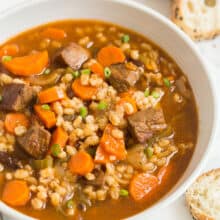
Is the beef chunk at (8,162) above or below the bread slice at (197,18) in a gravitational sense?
below

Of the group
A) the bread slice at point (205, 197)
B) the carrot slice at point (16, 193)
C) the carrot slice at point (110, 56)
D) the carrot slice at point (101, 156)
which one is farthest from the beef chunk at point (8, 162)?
the bread slice at point (205, 197)

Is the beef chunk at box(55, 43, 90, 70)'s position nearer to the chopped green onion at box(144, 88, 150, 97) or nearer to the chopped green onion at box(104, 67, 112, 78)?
the chopped green onion at box(104, 67, 112, 78)

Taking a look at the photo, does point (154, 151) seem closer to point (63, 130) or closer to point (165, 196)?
point (165, 196)

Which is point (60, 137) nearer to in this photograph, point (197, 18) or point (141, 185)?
point (141, 185)

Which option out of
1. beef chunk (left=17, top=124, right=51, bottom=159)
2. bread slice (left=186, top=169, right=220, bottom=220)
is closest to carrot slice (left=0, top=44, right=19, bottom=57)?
beef chunk (left=17, top=124, right=51, bottom=159)

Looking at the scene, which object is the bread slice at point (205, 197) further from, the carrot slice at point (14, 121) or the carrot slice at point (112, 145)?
the carrot slice at point (14, 121)
